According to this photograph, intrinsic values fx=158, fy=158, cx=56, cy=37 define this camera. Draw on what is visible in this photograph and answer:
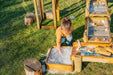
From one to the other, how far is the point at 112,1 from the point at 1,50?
7724 mm

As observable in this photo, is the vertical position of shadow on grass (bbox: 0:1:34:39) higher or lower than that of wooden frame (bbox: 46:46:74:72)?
higher

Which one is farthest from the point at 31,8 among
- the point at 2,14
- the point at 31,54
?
the point at 31,54

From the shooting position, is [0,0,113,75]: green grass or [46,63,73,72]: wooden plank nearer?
[46,63,73,72]: wooden plank

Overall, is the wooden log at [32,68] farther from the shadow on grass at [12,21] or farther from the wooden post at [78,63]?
the shadow on grass at [12,21]

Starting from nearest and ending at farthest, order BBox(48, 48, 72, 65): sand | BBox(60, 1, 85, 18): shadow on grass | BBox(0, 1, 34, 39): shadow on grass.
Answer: BBox(48, 48, 72, 65): sand → BBox(0, 1, 34, 39): shadow on grass → BBox(60, 1, 85, 18): shadow on grass

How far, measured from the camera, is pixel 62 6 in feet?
32.5

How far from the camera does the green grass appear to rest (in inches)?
205

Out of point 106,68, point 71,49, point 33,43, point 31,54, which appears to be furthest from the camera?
point 33,43

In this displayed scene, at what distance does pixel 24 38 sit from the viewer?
6.86 m

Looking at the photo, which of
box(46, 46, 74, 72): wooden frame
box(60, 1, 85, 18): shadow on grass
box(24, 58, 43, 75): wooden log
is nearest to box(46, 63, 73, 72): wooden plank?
box(46, 46, 74, 72): wooden frame

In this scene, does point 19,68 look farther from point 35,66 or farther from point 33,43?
point 33,43

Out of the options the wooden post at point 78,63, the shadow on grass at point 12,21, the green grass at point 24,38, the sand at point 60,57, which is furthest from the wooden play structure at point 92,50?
the shadow on grass at point 12,21

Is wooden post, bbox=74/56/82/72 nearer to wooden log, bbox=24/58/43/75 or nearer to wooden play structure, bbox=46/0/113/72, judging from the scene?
wooden play structure, bbox=46/0/113/72

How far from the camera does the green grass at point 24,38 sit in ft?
17.0
